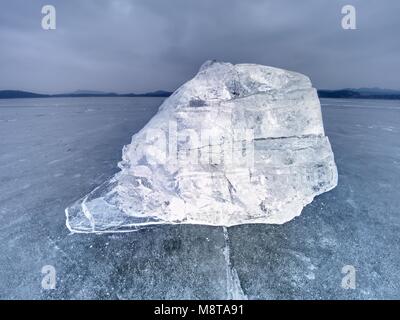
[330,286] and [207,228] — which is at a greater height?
[207,228]

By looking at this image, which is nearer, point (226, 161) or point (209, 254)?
point (209, 254)

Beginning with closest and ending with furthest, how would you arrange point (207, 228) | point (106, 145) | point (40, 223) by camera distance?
point (207, 228)
point (40, 223)
point (106, 145)

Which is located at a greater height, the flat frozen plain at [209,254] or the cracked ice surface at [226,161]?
the cracked ice surface at [226,161]

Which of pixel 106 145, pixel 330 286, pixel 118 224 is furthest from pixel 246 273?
pixel 106 145

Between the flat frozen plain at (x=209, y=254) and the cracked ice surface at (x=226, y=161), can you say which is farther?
the cracked ice surface at (x=226, y=161)

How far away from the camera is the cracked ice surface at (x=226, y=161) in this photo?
4359 mm

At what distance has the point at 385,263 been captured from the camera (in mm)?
3262

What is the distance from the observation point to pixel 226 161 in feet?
15.9

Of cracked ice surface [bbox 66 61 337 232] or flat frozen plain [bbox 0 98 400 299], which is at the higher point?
cracked ice surface [bbox 66 61 337 232]

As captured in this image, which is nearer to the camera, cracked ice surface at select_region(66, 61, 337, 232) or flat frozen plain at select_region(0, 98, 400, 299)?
flat frozen plain at select_region(0, 98, 400, 299)

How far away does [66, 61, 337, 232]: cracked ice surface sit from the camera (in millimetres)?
4359

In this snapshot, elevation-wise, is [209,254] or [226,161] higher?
[226,161]
